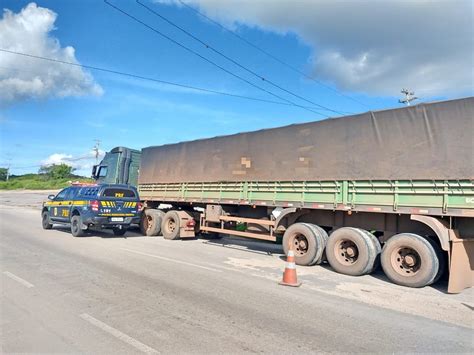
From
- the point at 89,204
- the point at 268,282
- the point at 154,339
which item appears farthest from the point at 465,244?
the point at 89,204

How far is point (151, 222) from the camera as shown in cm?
1424

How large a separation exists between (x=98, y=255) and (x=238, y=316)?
18.1 ft

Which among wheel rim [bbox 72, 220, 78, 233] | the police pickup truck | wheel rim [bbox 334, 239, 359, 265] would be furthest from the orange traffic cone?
wheel rim [bbox 72, 220, 78, 233]

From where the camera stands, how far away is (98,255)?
9133 mm

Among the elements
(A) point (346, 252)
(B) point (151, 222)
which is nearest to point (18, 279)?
(A) point (346, 252)

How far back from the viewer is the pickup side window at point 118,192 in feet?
42.1

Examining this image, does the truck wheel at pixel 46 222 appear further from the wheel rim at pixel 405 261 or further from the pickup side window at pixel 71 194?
the wheel rim at pixel 405 261

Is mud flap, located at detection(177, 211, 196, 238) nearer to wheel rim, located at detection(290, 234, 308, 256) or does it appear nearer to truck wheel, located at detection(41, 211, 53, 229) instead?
wheel rim, located at detection(290, 234, 308, 256)

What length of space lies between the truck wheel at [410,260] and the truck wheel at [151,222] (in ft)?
29.1

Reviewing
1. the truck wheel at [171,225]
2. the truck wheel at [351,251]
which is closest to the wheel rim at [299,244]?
the truck wheel at [351,251]

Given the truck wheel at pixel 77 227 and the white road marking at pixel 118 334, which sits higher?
the truck wheel at pixel 77 227

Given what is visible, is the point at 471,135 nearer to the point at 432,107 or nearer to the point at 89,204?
the point at 432,107

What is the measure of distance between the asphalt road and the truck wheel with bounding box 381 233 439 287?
0.78ft

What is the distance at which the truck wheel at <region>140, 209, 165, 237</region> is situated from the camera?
46.0ft
